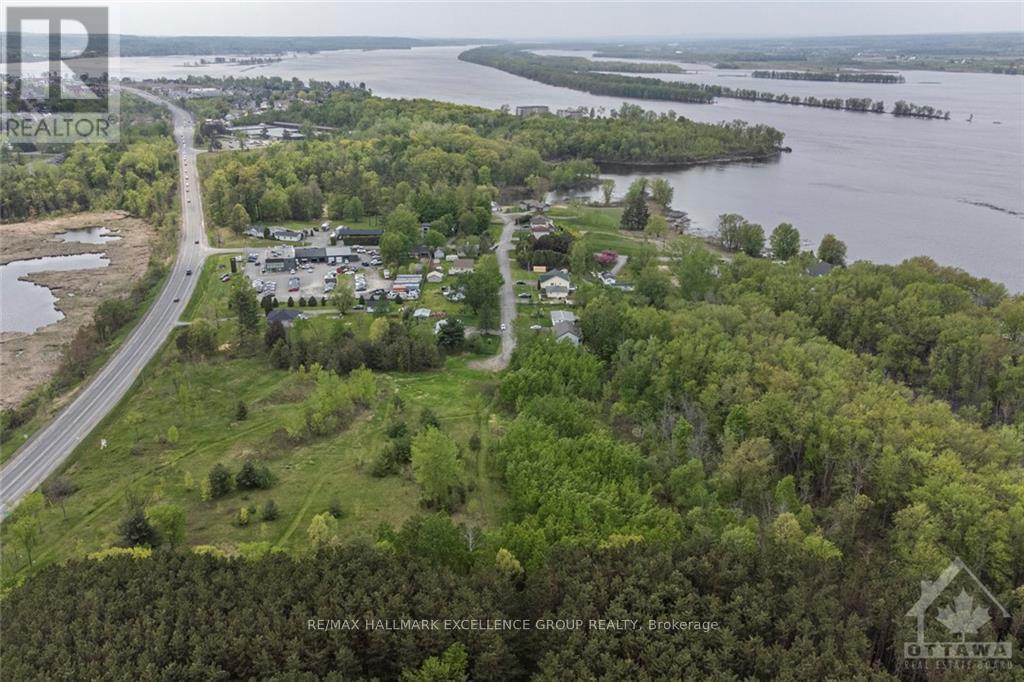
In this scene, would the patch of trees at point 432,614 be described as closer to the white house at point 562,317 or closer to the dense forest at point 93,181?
the white house at point 562,317

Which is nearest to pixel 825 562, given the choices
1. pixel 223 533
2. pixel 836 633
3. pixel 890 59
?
pixel 836 633

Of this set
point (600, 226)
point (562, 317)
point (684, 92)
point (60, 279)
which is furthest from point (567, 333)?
point (684, 92)

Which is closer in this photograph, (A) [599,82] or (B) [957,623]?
(B) [957,623]

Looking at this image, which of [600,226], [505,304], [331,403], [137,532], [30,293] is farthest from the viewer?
[600,226]

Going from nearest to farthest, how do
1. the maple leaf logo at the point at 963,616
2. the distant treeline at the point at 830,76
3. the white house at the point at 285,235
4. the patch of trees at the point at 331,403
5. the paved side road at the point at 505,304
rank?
the maple leaf logo at the point at 963,616 < the patch of trees at the point at 331,403 < the paved side road at the point at 505,304 < the white house at the point at 285,235 < the distant treeline at the point at 830,76

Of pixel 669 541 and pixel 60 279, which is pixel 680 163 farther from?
pixel 669 541

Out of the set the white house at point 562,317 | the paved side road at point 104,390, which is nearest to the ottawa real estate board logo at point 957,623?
the white house at point 562,317

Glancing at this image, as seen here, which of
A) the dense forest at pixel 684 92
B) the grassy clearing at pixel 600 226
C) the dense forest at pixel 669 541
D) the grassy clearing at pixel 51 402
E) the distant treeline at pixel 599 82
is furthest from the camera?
the distant treeline at pixel 599 82
